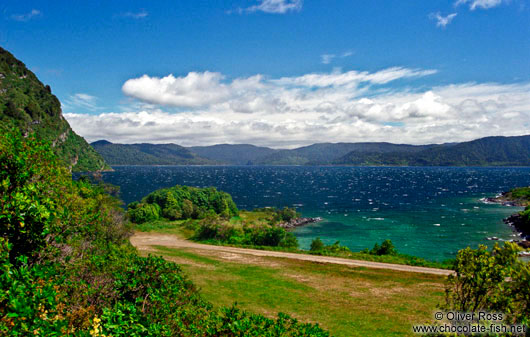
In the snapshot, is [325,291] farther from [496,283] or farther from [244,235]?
[244,235]

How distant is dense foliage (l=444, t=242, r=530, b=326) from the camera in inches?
257

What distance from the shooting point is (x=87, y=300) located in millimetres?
8305

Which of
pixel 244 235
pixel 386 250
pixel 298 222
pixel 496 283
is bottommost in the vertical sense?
pixel 298 222

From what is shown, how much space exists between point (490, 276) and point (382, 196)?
145975mm

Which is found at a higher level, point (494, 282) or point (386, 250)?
point (494, 282)

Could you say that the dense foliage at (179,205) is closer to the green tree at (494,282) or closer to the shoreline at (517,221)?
the shoreline at (517,221)

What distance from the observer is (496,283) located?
24.8 ft

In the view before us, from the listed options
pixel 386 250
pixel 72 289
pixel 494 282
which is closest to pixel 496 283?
pixel 494 282

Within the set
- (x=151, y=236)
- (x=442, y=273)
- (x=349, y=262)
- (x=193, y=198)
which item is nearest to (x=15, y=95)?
(x=193, y=198)

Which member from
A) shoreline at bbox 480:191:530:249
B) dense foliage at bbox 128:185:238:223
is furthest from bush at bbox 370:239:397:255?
dense foliage at bbox 128:185:238:223

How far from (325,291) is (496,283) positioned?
18101 millimetres

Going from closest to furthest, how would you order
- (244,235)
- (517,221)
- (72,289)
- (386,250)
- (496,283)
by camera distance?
(496,283), (72,289), (386,250), (244,235), (517,221)

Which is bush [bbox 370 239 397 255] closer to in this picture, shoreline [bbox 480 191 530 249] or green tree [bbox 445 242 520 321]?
shoreline [bbox 480 191 530 249]

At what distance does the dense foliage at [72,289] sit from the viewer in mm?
5398
